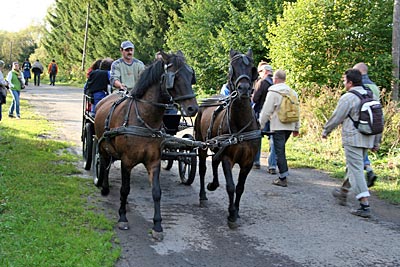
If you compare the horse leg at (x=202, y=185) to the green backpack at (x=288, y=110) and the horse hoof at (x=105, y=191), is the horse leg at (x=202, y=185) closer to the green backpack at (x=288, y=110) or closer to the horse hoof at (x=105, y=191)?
the horse hoof at (x=105, y=191)

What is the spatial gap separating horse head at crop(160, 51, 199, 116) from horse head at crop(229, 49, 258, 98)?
66 cm

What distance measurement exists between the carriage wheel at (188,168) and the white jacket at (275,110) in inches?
60.5

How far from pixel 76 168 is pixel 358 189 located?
538cm

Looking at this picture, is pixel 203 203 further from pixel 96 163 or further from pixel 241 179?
pixel 96 163

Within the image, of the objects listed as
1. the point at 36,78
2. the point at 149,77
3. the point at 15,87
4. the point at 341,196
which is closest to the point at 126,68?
the point at 149,77

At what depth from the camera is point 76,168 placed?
30.6 feet

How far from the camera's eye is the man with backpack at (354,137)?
704 cm

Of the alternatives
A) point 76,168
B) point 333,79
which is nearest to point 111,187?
point 76,168

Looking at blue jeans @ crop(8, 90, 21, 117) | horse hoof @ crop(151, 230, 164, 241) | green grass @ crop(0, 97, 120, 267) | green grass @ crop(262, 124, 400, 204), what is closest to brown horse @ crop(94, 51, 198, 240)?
horse hoof @ crop(151, 230, 164, 241)

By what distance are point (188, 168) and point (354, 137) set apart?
124 inches

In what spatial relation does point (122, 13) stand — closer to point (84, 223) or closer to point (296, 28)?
point (296, 28)

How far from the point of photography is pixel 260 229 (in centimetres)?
648

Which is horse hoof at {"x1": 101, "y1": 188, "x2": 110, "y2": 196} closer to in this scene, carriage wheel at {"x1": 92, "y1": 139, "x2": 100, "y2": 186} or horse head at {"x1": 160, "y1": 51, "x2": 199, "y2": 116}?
carriage wheel at {"x1": 92, "y1": 139, "x2": 100, "y2": 186}

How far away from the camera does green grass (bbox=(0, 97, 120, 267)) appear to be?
198 inches
